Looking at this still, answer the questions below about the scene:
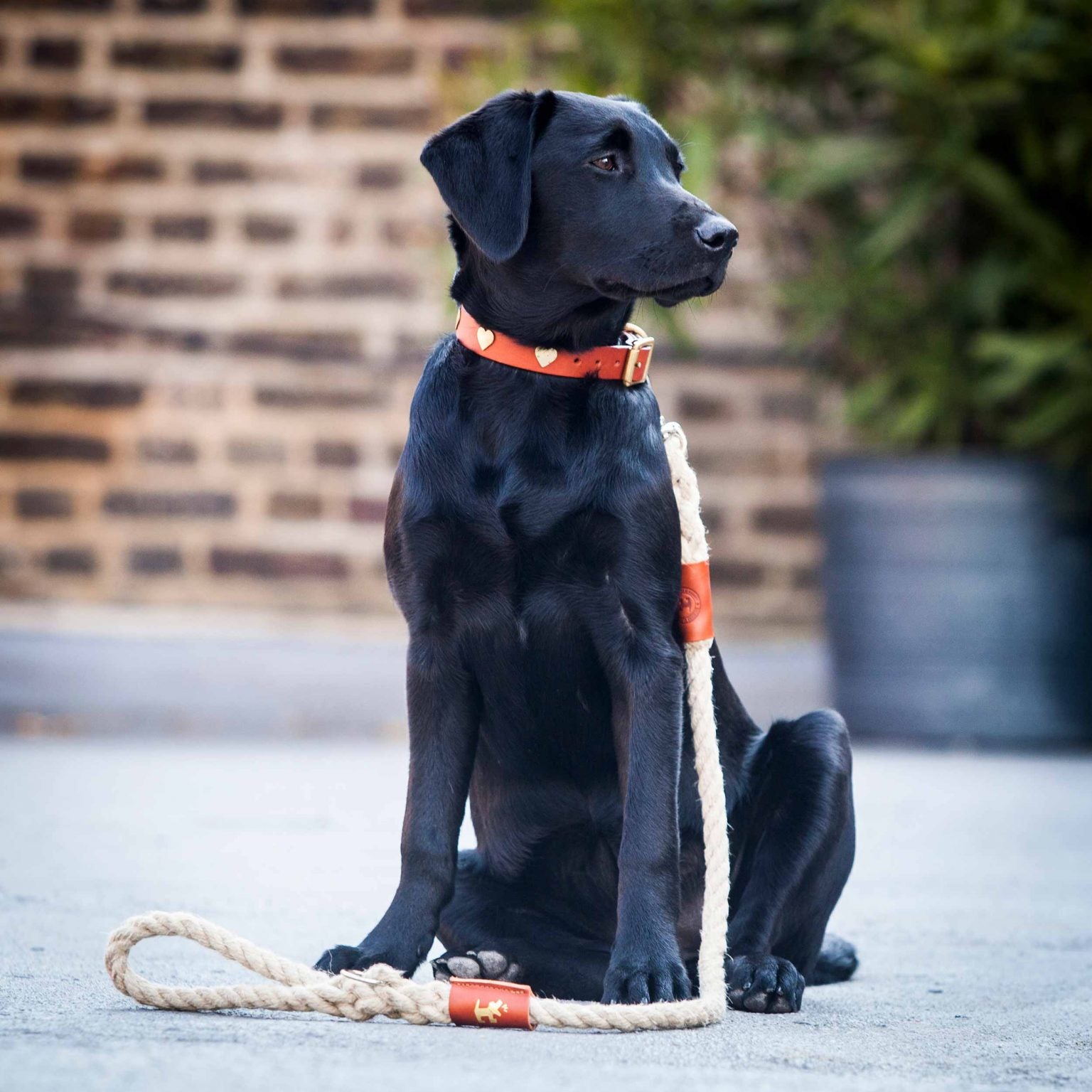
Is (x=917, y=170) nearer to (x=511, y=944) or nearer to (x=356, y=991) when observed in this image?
(x=511, y=944)

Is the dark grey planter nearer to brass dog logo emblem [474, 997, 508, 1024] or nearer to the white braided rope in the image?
the white braided rope

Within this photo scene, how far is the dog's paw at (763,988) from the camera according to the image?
80.0 inches

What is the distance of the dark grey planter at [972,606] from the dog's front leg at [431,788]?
136 inches

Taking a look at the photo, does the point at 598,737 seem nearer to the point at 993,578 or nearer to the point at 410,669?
the point at 410,669

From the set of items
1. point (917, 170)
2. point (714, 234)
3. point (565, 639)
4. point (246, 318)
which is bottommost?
point (565, 639)

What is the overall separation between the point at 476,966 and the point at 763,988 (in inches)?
14.1

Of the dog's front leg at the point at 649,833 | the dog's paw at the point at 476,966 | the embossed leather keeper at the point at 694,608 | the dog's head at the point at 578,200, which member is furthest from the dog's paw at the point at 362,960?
the dog's head at the point at 578,200

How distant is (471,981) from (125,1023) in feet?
1.23

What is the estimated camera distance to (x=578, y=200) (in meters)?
2.11

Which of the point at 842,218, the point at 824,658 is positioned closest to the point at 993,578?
the point at 824,658

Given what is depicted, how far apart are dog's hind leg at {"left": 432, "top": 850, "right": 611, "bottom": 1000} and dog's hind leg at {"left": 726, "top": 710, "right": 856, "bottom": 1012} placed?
187 mm

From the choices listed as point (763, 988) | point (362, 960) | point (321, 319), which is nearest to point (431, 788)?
point (362, 960)

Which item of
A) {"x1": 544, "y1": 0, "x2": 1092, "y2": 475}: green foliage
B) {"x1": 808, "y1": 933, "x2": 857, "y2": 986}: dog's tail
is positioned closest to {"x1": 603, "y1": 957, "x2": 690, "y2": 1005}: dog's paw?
{"x1": 808, "y1": 933, "x2": 857, "y2": 986}: dog's tail

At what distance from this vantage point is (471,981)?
182 centimetres
